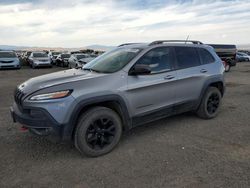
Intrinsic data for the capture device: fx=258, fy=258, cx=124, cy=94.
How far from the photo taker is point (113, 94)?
410 cm

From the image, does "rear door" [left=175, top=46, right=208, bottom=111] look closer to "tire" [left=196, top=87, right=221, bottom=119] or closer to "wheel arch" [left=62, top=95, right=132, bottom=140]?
"tire" [left=196, top=87, right=221, bottom=119]

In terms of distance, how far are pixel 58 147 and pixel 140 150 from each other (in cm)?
142

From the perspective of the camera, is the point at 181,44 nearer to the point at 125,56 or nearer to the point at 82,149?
the point at 125,56

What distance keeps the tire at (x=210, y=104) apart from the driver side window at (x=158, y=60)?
137 cm

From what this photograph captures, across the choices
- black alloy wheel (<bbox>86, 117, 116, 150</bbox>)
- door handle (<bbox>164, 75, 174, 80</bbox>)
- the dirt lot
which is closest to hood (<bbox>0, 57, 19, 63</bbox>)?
the dirt lot

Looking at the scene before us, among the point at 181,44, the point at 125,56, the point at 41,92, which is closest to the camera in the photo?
the point at 41,92

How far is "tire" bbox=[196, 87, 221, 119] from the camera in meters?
5.81

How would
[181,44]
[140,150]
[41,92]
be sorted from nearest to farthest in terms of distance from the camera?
[41,92] < [140,150] < [181,44]

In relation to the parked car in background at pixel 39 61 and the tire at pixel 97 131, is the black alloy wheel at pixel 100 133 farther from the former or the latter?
the parked car in background at pixel 39 61

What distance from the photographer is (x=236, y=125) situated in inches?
219

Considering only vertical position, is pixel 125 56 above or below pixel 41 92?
above

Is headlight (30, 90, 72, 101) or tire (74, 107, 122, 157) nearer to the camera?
headlight (30, 90, 72, 101)

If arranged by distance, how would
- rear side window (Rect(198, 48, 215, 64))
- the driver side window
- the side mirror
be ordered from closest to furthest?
1. the side mirror
2. the driver side window
3. rear side window (Rect(198, 48, 215, 64))

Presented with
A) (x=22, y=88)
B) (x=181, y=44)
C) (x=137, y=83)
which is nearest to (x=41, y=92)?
(x=22, y=88)
